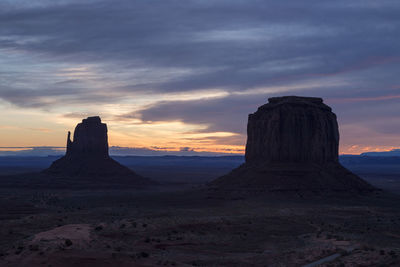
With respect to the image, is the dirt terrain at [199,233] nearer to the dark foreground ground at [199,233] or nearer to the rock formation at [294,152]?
the dark foreground ground at [199,233]

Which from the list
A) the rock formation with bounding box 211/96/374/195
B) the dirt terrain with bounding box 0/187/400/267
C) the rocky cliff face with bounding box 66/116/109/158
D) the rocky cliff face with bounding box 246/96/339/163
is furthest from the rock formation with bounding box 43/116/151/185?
the dirt terrain with bounding box 0/187/400/267

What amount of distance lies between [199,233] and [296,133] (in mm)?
46259

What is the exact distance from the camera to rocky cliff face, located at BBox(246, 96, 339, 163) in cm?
8175

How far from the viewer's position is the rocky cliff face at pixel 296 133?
8175 centimetres

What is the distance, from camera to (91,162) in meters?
122

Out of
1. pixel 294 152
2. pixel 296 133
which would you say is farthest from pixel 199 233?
pixel 296 133

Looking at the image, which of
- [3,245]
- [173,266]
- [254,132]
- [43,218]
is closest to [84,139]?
[254,132]

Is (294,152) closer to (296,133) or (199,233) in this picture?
(296,133)

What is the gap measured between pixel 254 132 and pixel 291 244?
172ft

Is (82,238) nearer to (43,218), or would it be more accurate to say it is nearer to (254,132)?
(43,218)

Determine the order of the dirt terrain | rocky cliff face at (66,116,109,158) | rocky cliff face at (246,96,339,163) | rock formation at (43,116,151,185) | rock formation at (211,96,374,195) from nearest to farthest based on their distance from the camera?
the dirt terrain → rock formation at (211,96,374,195) → rocky cliff face at (246,96,339,163) → rock formation at (43,116,151,185) → rocky cliff face at (66,116,109,158)

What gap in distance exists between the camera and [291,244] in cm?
3625

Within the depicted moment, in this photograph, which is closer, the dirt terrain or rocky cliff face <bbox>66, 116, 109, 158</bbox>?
the dirt terrain

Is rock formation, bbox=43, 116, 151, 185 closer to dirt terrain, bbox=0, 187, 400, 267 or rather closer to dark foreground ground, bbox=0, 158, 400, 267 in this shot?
dark foreground ground, bbox=0, 158, 400, 267
